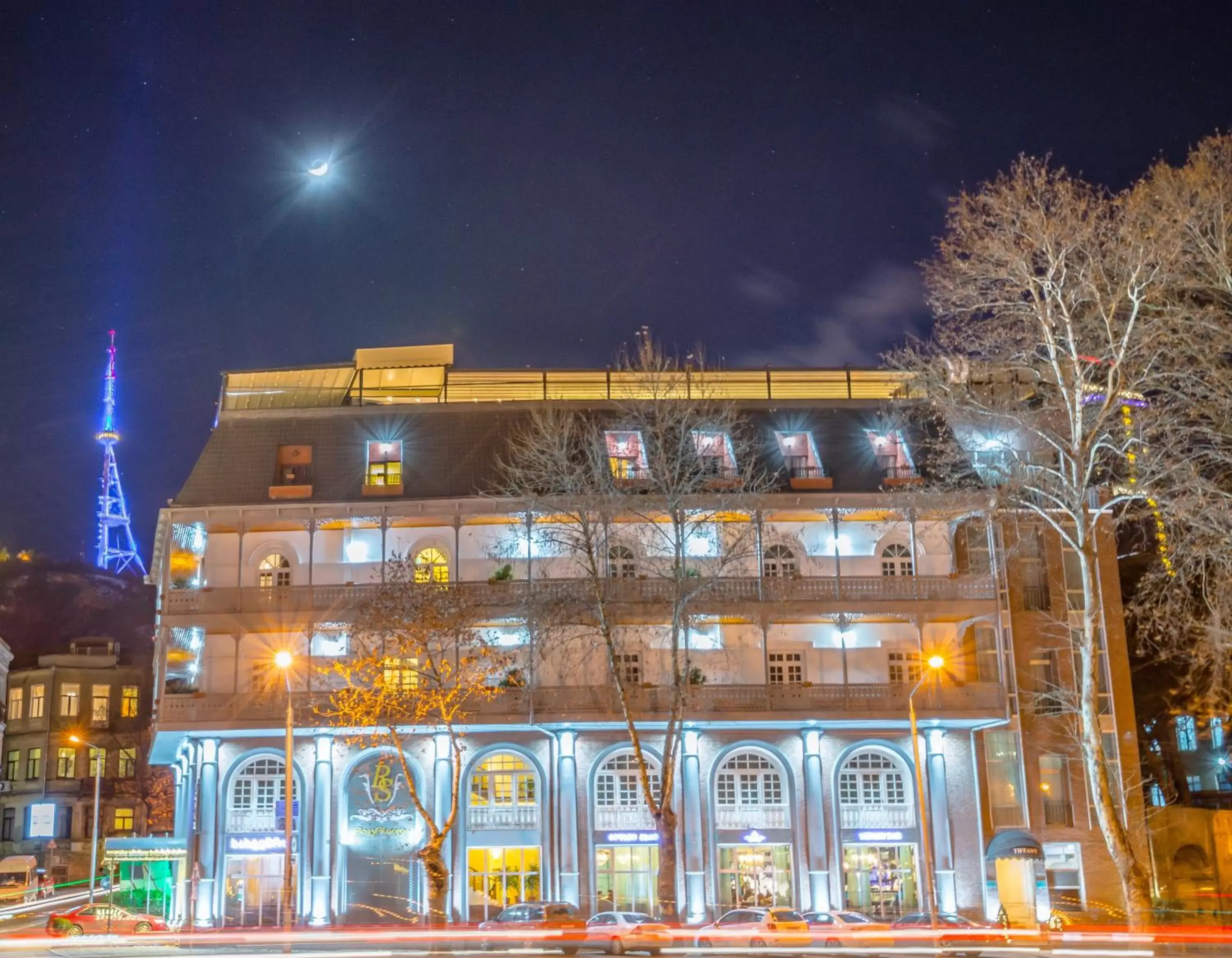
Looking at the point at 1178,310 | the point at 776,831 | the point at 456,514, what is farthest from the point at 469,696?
the point at 1178,310

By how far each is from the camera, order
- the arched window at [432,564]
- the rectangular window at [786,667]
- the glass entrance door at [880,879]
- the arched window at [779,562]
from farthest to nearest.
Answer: the arched window at [779,562], the rectangular window at [786,667], the arched window at [432,564], the glass entrance door at [880,879]

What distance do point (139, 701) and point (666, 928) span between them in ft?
235

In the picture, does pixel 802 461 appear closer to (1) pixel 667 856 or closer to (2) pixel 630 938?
(1) pixel 667 856

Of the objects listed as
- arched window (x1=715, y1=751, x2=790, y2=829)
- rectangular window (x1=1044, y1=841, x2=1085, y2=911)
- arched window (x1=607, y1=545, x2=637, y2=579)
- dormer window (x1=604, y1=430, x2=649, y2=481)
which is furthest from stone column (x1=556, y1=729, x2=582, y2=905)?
rectangular window (x1=1044, y1=841, x2=1085, y2=911)

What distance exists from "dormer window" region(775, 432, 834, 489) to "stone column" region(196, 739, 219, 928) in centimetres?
2317

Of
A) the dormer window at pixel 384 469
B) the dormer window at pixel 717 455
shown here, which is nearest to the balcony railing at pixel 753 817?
the dormer window at pixel 717 455

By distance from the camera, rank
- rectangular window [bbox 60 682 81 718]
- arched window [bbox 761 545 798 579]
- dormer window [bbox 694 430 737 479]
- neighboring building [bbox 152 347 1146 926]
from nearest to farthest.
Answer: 1. dormer window [bbox 694 430 737 479]
2. neighboring building [bbox 152 347 1146 926]
3. arched window [bbox 761 545 798 579]
4. rectangular window [bbox 60 682 81 718]

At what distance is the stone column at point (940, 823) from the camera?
48.8 metres

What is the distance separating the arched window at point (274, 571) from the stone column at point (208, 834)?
6.30 meters

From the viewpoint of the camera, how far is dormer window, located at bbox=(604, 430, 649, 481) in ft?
170

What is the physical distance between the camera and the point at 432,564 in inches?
2051

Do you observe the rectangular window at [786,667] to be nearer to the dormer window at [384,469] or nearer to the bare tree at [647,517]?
the bare tree at [647,517]

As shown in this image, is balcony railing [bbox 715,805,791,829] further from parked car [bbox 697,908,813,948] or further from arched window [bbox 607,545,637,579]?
arched window [bbox 607,545,637,579]

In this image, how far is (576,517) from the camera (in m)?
45.5
